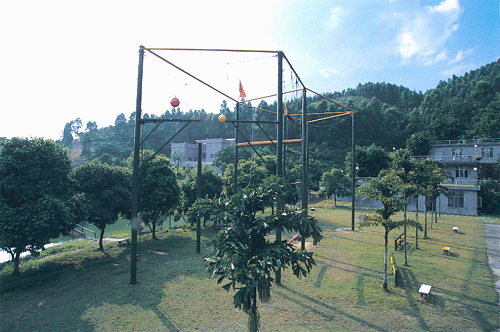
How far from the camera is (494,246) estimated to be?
1468cm

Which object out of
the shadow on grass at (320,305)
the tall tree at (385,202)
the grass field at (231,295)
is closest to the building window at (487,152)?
the grass field at (231,295)

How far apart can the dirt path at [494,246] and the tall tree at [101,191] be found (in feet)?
49.7

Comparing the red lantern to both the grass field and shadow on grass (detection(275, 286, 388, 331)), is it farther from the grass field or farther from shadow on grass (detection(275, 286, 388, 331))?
shadow on grass (detection(275, 286, 388, 331))

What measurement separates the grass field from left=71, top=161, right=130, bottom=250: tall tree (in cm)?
193

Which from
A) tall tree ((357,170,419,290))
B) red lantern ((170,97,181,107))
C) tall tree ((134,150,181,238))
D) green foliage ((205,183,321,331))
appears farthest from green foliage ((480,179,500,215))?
red lantern ((170,97,181,107))

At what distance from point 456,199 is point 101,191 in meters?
32.2

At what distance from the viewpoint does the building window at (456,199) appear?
93.0ft

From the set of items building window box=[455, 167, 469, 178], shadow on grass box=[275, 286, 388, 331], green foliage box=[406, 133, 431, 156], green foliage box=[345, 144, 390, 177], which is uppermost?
green foliage box=[406, 133, 431, 156]

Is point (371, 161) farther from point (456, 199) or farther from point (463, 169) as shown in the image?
point (456, 199)

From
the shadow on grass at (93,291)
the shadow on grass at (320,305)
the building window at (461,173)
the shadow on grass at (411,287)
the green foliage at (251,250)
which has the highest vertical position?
the building window at (461,173)

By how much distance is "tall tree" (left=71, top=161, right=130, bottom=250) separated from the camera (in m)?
12.7

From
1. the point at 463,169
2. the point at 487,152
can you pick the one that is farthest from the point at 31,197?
the point at 487,152

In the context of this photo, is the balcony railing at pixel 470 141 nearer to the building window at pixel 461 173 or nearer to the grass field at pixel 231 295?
the building window at pixel 461 173

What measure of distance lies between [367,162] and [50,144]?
39.5 meters
